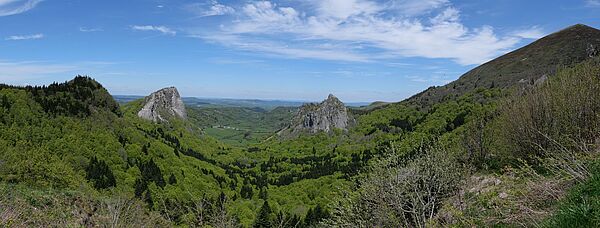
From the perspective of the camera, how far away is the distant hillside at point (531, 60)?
137 m

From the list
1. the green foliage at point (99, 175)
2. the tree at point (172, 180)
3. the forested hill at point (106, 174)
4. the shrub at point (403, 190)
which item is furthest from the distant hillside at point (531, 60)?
the green foliage at point (99, 175)

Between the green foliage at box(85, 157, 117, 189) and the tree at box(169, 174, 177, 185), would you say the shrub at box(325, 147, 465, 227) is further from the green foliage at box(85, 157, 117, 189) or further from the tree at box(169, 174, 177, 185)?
the tree at box(169, 174, 177, 185)

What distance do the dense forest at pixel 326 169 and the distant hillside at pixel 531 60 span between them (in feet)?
25.7

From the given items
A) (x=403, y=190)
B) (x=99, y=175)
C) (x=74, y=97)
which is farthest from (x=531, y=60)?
(x=74, y=97)

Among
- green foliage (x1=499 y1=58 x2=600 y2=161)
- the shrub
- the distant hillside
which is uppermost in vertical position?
the distant hillside

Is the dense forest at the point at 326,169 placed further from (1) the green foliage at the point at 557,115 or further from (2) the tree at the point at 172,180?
(2) the tree at the point at 172,180

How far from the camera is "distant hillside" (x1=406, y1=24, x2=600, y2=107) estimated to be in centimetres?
13700

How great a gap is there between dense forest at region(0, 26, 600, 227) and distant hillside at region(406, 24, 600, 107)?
7846 millimetres

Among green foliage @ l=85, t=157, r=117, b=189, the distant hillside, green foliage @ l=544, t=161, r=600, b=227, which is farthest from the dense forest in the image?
the distant hillside

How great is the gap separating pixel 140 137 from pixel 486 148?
10497 centimetres

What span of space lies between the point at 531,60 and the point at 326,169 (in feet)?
318

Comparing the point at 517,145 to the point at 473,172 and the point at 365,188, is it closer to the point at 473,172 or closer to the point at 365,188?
the point at 473,172

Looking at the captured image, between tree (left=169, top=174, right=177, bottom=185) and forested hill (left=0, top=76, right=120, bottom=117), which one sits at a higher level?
forested hill (left=0, top=76, right=120, bottom=117)

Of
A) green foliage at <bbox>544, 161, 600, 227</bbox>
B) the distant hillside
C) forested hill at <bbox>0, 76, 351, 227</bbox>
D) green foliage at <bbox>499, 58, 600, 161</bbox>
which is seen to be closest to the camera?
green foliage at <bbox>544, 161, 600, 227</bbox>
